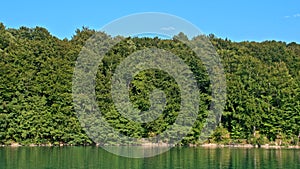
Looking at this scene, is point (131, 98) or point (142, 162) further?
point (131, 98)

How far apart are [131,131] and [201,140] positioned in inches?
256

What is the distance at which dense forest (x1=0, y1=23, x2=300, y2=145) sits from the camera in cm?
4400

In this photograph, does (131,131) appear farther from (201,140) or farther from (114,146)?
(201,140)

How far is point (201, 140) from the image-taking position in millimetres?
45812

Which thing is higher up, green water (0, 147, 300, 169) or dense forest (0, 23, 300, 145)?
dense forest (0, 23, 300, 145)

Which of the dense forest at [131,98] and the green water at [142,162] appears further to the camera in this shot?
the dense forest at [131,98]

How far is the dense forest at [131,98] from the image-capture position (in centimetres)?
4400

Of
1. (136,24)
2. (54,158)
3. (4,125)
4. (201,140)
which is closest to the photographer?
(136,24)

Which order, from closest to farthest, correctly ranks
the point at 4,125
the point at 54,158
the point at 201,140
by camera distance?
the point at 54,158, the point at 4,125, the point at 201,140

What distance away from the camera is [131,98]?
46.1 metres

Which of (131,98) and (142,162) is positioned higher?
(131,98)

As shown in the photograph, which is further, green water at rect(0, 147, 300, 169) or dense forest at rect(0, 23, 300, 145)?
dense forest at rect(0, 23, 300, 145)

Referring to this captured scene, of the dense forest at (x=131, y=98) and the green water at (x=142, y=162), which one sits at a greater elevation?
the dense forest at (x=131, y=98)

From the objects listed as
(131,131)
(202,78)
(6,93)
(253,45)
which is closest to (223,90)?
(202,78)
